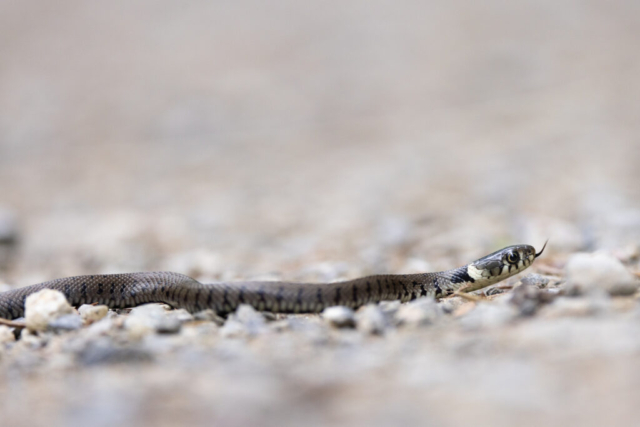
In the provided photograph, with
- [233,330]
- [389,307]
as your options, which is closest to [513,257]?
[389,307]

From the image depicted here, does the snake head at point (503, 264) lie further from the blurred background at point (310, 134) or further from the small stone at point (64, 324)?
the small stone at point (64, 324)

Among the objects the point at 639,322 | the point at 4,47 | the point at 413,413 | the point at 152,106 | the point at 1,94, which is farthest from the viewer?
the point at 4,47

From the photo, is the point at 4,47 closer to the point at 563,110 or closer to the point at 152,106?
the point at 152,106

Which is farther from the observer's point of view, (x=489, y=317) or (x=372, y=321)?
(x=372, y=321)

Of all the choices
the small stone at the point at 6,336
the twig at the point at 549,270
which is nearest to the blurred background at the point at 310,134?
the twig at the point at 549,270

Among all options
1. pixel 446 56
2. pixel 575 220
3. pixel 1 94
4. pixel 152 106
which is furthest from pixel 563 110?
pixel 1 94

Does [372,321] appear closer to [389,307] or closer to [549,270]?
[389,307]
